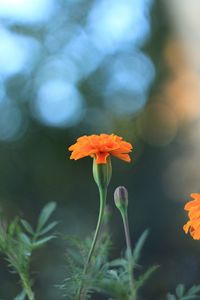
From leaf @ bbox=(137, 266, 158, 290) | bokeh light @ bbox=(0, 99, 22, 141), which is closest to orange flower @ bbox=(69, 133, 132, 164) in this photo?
leaf @ bbox=(137, 266, 158, 290)

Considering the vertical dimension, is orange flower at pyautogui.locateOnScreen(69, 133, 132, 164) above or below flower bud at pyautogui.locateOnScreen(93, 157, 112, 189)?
above

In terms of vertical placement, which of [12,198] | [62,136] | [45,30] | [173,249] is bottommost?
[173,249]

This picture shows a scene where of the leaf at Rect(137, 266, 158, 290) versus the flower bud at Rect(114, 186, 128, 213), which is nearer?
the leaf at Rect(137, 266, 158, 290)

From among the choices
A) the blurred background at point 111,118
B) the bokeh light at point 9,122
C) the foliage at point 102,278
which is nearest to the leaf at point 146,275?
the foliage at point 102,278

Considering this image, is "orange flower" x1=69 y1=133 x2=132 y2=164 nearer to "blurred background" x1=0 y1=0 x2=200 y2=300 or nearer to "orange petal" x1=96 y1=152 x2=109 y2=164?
"orange petal" x1=96 y1=152 x2=109 y2=164

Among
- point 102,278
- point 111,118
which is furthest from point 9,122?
point 102,278

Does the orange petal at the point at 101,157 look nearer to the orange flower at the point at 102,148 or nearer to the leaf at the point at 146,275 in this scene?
the orange flower at the point at 102,148

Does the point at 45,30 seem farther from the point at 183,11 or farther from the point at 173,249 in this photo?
the point at 173,249

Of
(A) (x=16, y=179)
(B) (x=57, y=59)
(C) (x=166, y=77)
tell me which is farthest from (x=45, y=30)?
(A) (x=16, y=179)
